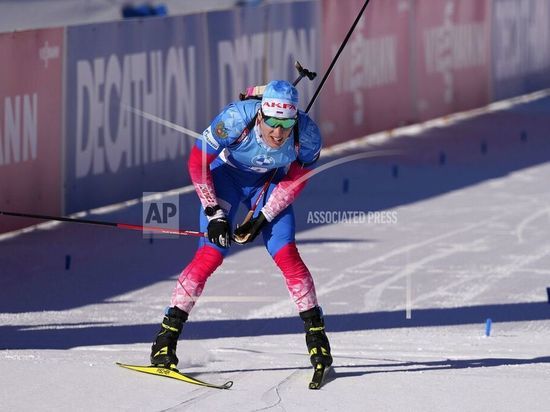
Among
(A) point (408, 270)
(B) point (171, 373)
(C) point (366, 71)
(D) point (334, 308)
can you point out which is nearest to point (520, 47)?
(C) point (366, 71)

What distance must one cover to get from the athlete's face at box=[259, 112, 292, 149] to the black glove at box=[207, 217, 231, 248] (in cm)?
46

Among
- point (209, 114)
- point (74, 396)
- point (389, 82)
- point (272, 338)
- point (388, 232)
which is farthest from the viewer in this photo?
point (389, 82)

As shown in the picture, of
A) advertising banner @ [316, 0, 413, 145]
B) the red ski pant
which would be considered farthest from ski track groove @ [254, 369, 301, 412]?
advertising banner @ [316, 0, 413, 145]

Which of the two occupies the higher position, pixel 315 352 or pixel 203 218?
pixel 203 218

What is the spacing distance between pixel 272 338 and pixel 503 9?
48.8ft

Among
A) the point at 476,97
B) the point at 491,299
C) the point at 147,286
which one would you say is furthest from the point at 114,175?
the point at 476,97

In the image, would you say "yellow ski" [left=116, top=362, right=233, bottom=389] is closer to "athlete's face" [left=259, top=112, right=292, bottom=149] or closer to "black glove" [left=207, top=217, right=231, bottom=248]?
"black glove" [left=207, top=217, right=231, bottom=248]

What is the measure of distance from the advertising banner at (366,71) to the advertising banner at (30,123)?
541 centimetres

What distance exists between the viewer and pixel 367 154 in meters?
18.4

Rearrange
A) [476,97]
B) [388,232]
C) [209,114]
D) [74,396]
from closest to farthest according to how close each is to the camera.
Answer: [74,396], [388,232], [209,114], [476,97]

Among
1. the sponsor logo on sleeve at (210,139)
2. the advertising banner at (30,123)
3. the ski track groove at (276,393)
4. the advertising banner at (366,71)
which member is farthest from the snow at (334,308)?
the advertising banner at (366,71)

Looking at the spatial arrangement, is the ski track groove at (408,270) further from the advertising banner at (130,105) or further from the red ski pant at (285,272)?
the advertising banner at (130,105)

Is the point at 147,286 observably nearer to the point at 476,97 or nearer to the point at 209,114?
the point at 209,114

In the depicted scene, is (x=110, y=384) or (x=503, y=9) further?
(x=503, y=9)
